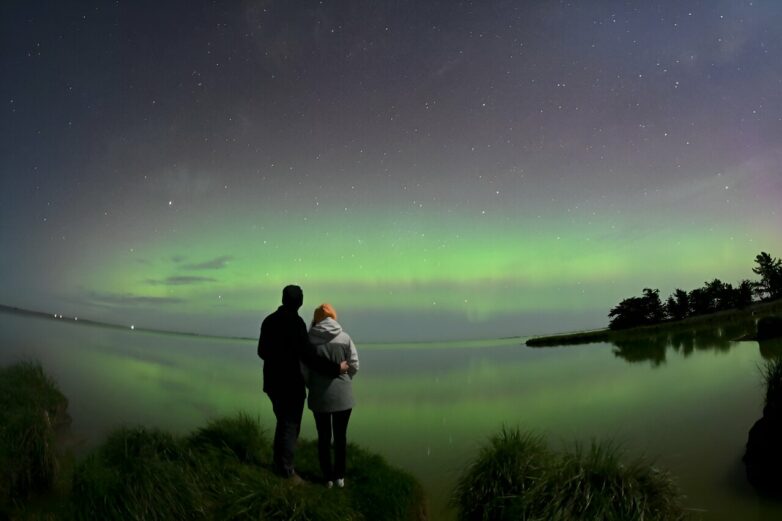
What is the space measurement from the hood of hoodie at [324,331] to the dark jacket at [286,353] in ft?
0.50

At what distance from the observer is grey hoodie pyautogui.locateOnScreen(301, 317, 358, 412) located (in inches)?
287

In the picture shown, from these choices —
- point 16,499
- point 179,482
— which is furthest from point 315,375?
point 16,499

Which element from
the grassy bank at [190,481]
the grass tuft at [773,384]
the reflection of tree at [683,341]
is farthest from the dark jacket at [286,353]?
the reflection of tree at [683,341]

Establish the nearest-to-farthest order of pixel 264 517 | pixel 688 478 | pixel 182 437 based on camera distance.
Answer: pixel 264 517
pixel 182 437
pixel 688 478

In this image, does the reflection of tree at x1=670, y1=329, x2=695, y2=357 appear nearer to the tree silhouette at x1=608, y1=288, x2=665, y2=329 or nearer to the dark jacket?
the tree silhouette at x1=608, y1=288, x2=665, y2=329

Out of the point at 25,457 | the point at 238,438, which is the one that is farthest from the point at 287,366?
the point at 25,457

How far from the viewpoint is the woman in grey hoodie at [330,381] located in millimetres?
7289

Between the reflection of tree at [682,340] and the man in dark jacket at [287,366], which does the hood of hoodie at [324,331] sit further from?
the reflection of tree at [682,340]

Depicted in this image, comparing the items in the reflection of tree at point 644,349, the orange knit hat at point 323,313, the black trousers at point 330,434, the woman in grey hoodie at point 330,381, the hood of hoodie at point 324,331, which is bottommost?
the reflection of tree at point 644,349

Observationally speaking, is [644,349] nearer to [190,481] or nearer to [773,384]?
[773,384]

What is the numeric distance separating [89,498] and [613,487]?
25.9 feet

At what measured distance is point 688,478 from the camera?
40.1ft

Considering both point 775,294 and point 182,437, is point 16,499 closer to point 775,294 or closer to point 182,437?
point 182,437

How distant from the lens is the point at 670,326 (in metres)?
51.0
